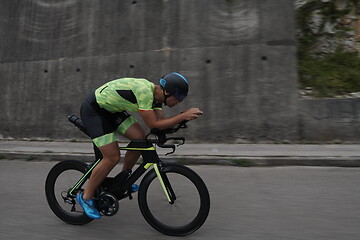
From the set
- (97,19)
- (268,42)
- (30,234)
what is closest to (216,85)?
(268,42)

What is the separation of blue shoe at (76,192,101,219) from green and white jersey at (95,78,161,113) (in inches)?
39.1

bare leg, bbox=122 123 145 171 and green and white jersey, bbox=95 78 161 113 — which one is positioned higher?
green and white jersey, bbox=95 78 161 113

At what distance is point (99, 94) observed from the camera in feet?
9.64

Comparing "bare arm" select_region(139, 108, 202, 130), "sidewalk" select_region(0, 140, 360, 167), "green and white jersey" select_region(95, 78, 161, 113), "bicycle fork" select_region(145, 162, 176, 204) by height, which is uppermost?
"green and white jersey" select_region(95, 78, 161, 113)

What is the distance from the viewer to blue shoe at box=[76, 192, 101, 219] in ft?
9.50

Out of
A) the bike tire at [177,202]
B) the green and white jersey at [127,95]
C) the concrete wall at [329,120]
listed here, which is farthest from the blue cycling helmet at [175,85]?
the concrete wall at [329,120]

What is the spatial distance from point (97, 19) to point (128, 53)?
164cm

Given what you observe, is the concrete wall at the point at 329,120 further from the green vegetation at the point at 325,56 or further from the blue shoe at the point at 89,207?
the blue shoe at the point at 89,207

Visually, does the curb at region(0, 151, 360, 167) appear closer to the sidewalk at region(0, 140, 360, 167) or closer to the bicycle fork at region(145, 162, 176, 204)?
the sidewalk at region(0, 140, 360, 167)

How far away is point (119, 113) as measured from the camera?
313cm

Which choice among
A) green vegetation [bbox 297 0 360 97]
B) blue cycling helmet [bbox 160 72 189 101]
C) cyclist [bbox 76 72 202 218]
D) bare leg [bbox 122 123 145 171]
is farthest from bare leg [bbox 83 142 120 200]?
green vegetation [bbox 297 0 360 97]

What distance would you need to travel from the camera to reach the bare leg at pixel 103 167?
2.93m

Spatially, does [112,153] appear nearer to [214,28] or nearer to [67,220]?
[67,220]

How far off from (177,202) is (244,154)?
11.8ft
